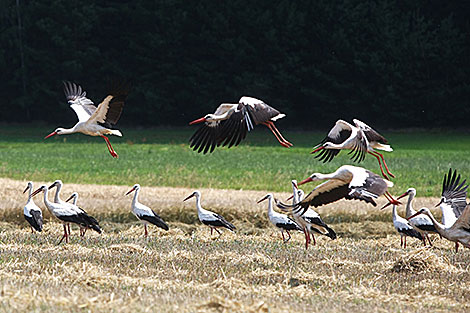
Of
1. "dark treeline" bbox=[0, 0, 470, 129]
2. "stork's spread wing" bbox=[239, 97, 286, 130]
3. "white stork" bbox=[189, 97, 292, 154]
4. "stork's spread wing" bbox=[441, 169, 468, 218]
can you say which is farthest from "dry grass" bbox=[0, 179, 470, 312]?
"dark treeline" bbox=[0, 0, 470, 129]

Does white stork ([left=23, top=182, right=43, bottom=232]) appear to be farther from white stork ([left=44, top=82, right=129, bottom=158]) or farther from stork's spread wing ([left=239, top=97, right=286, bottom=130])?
stork's spread wing ([left=239, top=97, right=286, bottom=130])

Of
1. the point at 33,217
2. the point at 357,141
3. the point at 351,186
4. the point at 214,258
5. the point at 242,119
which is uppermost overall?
the point at 242,119

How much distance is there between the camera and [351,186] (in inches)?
329

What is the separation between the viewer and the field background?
23.9ft

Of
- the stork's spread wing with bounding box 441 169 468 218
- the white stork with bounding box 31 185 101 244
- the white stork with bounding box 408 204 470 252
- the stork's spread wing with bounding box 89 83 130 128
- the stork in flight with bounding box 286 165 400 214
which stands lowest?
the white stork with bounding box 31 185 101 244

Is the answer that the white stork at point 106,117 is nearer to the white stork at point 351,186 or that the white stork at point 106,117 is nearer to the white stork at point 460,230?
the white stork at point 351,186

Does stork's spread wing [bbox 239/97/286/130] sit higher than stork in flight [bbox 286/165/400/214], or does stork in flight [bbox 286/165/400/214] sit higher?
stork's spread wing [bbox 239/97/286/130]

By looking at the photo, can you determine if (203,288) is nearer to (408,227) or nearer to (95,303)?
(95,303)

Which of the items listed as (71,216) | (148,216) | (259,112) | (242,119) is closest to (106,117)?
(242,119)

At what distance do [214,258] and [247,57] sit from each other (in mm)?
40750

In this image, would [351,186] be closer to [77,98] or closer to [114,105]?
[114,105]

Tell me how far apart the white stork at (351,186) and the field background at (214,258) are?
828mm

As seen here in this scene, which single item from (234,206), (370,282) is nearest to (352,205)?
(234,206)

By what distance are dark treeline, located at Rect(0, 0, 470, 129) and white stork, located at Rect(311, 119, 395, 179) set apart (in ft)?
121
